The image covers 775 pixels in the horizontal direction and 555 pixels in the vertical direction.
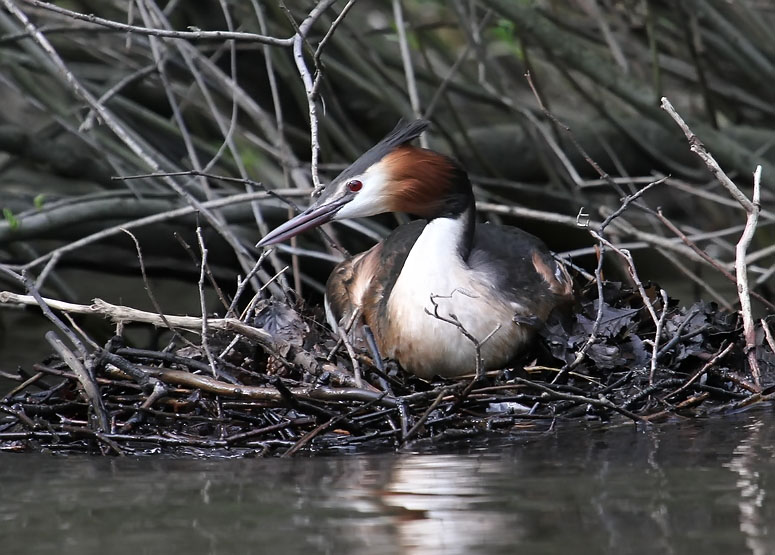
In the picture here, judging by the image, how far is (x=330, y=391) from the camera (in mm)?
3666

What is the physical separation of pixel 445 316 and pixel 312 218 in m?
0.59

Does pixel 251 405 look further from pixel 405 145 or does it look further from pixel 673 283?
pixel 673 283

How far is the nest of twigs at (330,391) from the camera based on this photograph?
12.0 feet

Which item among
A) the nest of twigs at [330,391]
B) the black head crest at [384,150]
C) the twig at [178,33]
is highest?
the twig at [178,33]

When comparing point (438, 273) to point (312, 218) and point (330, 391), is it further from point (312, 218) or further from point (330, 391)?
point (330, 391)

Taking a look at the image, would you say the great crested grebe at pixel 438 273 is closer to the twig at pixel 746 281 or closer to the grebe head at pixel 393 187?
the grebe head at pixel 393 187

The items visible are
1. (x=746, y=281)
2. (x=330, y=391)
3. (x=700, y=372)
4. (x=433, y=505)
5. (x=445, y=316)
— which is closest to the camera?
(x=433, y=505)

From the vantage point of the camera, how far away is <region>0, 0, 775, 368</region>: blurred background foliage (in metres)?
6.00

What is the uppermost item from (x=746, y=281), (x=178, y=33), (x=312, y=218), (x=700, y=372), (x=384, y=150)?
(x=178, y=33)

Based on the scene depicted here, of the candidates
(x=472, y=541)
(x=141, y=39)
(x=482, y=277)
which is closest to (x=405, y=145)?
(x=482, y=277)

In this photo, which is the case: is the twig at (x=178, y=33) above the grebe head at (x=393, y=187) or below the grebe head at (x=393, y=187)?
above

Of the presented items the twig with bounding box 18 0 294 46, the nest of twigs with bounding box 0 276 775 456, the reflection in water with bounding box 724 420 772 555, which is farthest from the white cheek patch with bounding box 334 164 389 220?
→ the reflection in water with bounding box 724 420 772 555

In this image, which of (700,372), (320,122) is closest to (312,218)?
(700,372)

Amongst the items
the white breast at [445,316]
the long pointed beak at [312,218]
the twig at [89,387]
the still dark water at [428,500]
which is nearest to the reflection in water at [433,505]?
the still dark water at [428,500]
